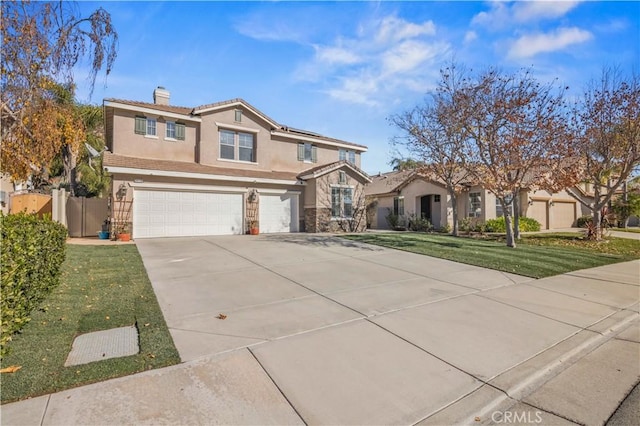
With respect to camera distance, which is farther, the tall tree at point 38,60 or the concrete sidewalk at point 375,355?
the tall tree at point 38,60

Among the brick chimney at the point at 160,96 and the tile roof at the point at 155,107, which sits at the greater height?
the brick chimney at the point at 160,96

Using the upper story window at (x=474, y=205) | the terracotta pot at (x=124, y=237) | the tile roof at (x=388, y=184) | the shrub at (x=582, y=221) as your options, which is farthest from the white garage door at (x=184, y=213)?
the shrub at (x=582, y=221)

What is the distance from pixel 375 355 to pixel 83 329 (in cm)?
390

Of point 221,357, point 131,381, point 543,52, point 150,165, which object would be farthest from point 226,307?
point 543,52

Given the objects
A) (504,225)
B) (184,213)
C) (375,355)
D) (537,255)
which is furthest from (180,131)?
(504,225)

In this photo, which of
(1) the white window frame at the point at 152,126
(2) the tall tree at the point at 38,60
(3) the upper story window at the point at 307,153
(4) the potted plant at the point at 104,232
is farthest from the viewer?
(3) the upper story window at the point at 307,153

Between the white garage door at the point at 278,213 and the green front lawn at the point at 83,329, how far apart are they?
1064 cm

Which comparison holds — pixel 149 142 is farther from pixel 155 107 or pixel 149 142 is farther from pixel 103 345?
pixel 103 345

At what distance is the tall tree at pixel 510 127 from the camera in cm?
1254

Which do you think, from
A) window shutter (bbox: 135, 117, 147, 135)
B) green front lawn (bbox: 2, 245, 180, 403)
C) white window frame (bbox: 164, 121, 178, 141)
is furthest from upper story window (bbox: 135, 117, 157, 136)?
green front lawn (bbox: 2, 245, 180, 403)

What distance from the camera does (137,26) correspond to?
23.0 feet

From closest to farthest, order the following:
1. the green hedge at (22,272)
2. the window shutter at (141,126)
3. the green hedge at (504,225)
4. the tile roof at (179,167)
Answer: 1. the green hedge at (22,272)
2. the tile roof at (179,167)
3. the window shutter at (141,126)
4. the green hedge at (504,225)

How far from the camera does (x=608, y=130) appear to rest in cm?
1459

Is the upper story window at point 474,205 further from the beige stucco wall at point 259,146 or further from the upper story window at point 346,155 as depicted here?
the beige stucco wall at point 259,146
